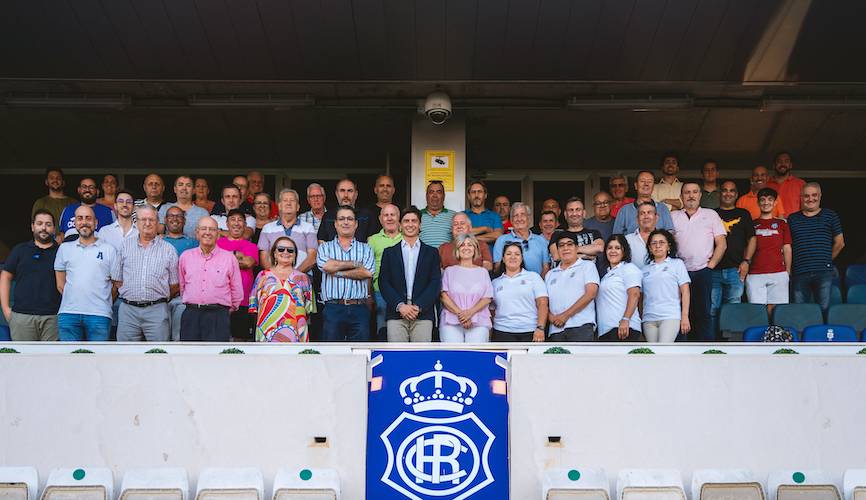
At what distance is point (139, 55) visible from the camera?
24.8 ft

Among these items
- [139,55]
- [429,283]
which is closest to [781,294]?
[429,283]

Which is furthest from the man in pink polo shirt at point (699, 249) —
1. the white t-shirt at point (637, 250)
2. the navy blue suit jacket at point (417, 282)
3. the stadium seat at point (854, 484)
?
the stadium seat at point (854, 484)

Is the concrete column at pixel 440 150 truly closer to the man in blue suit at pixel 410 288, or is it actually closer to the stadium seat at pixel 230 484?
the man in blue suit at pixel 410 288

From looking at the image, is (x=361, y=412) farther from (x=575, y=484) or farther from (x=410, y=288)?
(x=410, y=288)

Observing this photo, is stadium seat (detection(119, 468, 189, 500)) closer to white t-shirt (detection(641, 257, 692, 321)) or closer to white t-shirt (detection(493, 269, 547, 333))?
white t-shirt (detection(493, 269, 547, 333))

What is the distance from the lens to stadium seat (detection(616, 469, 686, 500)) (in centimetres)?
346

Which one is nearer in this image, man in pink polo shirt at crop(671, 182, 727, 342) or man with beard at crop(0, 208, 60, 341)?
man with beard at crop(0, 208, 60, 341)

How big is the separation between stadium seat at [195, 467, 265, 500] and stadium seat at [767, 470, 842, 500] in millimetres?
2394

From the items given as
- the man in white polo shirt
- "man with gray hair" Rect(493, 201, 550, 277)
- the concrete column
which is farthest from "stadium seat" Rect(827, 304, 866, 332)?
the concrete column

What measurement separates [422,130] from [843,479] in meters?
6.06

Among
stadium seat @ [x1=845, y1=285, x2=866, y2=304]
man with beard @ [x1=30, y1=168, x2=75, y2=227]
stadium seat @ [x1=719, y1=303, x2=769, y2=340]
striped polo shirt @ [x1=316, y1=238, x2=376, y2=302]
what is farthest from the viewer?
man with beard @ [x1=30, y1=168, x2=75, y2=227]

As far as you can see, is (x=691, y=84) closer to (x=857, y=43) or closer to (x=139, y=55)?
(x=857, y=43)

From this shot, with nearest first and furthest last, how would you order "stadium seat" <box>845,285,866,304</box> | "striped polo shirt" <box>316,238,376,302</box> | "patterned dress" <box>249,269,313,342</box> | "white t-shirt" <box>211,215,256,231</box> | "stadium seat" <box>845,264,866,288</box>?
"patterned dress" <box>249,269,313,342</box>
"striped polo shirt" <box>316,238,376,302</box>
"white t-shirt" <box>211,215,256,231</box>
"stadium seat" <box>845,285,866,304</box>
"stadium seat" <box>845,264,866,288</box>

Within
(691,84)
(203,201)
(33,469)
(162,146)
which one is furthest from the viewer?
(162,146)
